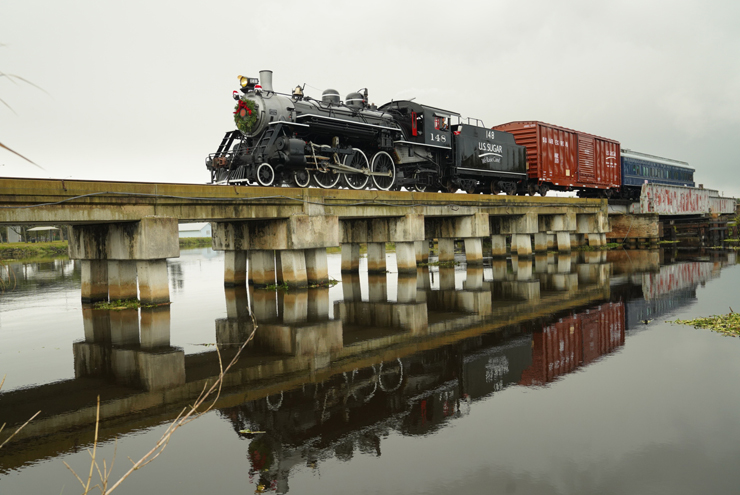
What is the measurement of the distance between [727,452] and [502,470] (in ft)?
7.39

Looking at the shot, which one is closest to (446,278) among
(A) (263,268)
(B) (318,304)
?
(A) (263,268)

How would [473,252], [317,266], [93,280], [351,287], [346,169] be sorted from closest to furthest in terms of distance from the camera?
[93,280], [317,266], [346,169], [351,287], [473,252]

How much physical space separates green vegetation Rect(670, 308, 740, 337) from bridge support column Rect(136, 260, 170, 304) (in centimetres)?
1207

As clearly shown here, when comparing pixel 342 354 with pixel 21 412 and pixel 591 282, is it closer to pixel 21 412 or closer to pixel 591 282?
pixel 21 412

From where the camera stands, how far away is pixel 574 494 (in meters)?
4.72

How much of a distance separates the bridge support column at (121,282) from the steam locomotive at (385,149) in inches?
165

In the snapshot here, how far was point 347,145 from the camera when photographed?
19625 mm

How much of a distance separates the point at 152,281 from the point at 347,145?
8461 millimetres

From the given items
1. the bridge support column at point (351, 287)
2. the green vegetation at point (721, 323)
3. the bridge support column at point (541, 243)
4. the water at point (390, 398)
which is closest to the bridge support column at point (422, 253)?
the bridge support column at point (351, 287)

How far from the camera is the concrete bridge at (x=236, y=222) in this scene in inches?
484

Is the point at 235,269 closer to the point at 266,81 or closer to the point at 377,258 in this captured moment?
the point at 377,258

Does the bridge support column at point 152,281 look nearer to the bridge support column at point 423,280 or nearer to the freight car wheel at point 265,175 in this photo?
the freight car wheel at point 265,175

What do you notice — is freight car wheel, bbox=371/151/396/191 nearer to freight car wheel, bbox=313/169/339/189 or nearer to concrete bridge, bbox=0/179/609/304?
concrete bridge, bbox=0/179/609/304

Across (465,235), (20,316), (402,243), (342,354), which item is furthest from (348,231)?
(342,354)
